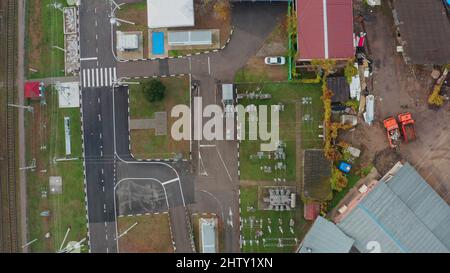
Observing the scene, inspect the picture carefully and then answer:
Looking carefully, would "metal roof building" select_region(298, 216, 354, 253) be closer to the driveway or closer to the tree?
the driveway

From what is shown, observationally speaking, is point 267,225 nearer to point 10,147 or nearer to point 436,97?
point 436,97

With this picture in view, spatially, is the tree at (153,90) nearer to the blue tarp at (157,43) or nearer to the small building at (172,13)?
the blue tarp at (157,43)

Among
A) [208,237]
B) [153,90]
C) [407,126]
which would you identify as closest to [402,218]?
[407,126]

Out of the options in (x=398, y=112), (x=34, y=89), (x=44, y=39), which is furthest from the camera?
(x=44, y=39)

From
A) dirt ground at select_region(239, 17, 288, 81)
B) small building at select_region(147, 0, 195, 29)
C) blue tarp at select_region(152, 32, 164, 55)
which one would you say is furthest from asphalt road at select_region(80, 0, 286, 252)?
small building at select_region(147, 0, 195, 29)

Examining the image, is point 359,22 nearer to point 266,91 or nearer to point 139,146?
point 266,91

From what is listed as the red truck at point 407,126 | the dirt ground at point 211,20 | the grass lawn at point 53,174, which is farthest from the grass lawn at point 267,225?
the grass lawn at point 53,174

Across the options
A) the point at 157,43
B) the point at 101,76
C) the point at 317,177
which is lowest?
the point at 317,177
